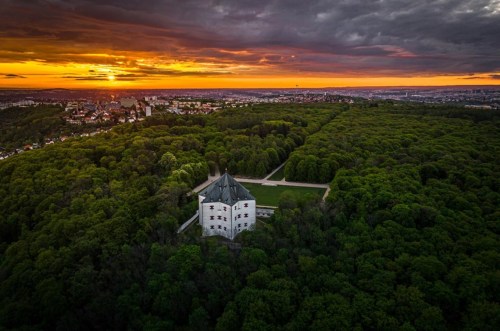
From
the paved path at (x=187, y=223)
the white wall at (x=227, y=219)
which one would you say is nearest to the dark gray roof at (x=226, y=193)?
the white wall at (x=227, y=219)

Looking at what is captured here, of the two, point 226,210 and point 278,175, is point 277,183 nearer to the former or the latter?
point 278,175

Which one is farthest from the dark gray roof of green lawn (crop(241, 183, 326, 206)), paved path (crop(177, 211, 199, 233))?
green lawn (crop(241, 183, 326, 206))

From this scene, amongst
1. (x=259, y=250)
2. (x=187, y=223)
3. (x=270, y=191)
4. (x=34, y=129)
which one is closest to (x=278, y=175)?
(x=270, y=191)

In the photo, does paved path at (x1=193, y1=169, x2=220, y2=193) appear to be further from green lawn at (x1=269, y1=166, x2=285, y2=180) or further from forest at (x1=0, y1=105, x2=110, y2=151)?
forest at (x1=0, y1=105, x2=110, y2=151)

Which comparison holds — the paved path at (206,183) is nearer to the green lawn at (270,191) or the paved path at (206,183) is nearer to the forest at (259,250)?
the forest at (259,250)

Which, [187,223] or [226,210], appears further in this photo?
[187,223]

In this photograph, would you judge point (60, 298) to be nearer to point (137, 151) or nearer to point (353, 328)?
point (353, 328)

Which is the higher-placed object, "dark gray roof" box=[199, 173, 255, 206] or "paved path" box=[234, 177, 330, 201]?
"dark gray roof" box=[199, 173, 255, 206]
